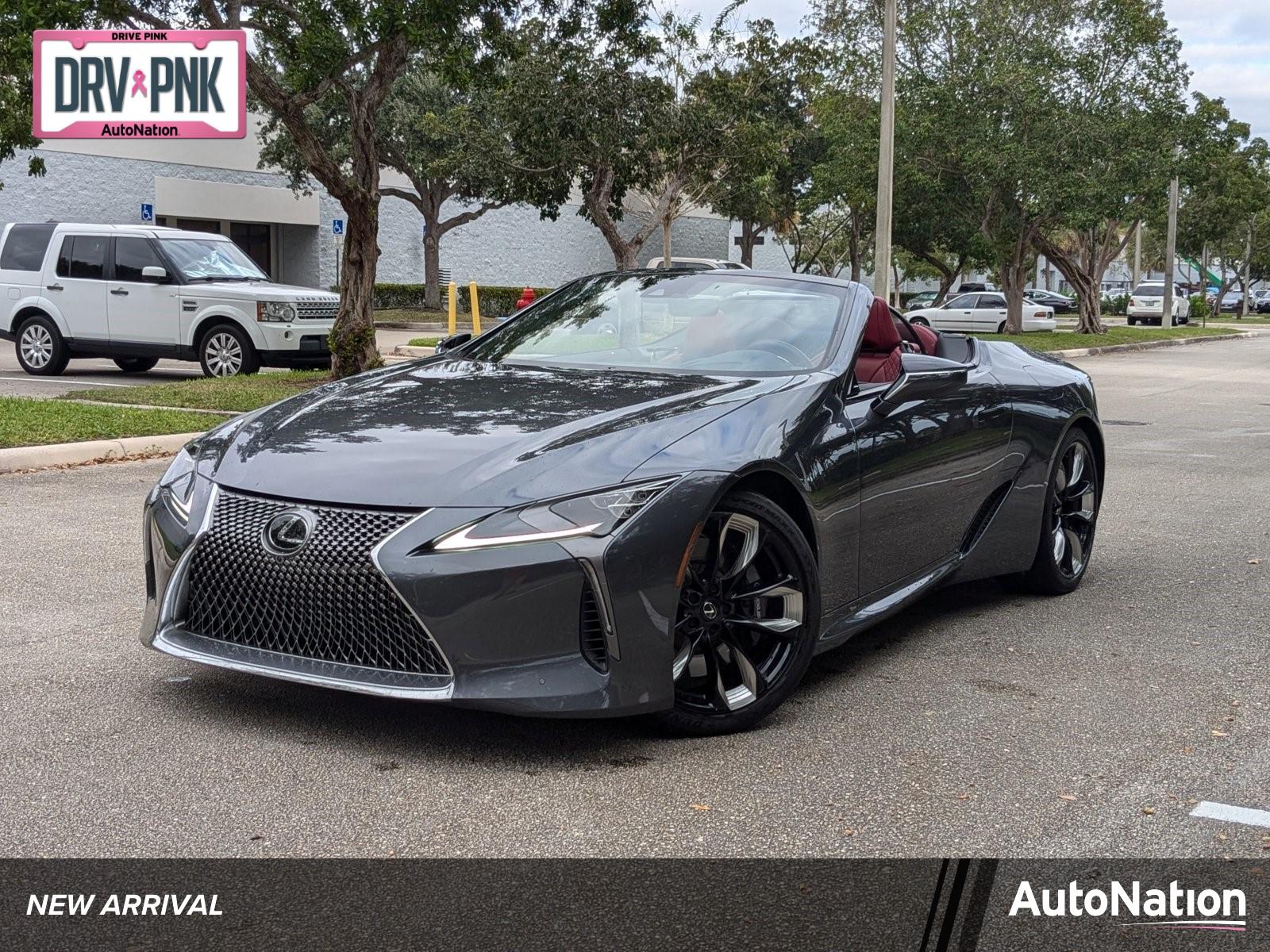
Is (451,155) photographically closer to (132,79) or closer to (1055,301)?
(132,79)

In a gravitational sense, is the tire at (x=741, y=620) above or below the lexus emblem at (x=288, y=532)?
below

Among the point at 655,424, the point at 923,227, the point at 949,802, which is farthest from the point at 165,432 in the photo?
the point at 923,227

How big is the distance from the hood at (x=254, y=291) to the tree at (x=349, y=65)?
1.20 m

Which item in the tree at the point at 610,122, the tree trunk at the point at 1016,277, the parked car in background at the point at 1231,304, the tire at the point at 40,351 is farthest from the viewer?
the parked car in background at the point at 1231,304

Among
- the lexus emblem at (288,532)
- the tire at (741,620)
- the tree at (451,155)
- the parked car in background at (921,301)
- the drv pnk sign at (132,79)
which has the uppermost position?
the tree at (451,155)

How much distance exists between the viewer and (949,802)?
3.80m

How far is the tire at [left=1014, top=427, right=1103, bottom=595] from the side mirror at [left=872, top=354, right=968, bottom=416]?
3.65 feet

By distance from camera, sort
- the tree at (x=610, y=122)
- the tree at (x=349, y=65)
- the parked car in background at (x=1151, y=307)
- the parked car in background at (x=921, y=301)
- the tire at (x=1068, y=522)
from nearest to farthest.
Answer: the tire at (x=1068, y=522), the tree at (x=349, y=65), the tree at (x=610, y=122), the parked car in background at (x=1151, y=307), the parked car in background at (x=921, y=301)

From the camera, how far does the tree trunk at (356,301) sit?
15938 mm

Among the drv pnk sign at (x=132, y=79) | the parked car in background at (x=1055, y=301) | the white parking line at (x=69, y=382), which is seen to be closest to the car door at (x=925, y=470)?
the drv pnk sign at (x=132, y=79)

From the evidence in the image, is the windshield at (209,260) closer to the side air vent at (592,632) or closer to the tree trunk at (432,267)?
the side air vent at (592,632)

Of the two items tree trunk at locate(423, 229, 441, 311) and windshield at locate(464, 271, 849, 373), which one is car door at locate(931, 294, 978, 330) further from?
windshield at locate(464, 271, 849, 373)

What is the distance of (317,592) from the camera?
3912mm

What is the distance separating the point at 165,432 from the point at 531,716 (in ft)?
25.6
